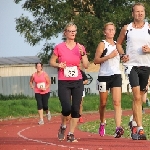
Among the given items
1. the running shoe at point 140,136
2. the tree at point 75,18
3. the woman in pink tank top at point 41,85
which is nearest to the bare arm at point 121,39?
the running shoe at point 140,136

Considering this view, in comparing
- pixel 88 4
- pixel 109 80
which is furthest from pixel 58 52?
pixel 88 4

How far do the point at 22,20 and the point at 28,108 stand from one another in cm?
2406

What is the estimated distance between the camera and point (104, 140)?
1306 cm

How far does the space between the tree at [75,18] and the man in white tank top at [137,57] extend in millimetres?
42421

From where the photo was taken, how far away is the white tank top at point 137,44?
12.1 m

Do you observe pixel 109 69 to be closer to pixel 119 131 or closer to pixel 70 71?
pixel 70 71

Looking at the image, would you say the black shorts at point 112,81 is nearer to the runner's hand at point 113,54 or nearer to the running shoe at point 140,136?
the runner's hand at point 113,54

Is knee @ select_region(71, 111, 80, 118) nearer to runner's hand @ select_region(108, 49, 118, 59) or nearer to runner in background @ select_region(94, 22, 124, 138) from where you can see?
runner in background @ select_region(94, 22, 124, 138)

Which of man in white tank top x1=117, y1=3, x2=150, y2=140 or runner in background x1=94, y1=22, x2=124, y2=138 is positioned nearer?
man in white tank top x1=117, y1=3, x2=150, y2=140

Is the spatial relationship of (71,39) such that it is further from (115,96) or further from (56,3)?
(56,3)

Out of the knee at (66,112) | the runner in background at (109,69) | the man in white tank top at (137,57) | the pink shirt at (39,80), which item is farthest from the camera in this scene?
the pink shirt at (39,80)

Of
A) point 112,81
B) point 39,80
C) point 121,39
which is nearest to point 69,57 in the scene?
point 121,39

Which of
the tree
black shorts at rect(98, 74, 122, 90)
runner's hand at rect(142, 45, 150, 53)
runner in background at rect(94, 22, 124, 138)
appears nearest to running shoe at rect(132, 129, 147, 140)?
runner in background at rect(94, 22, 124, 138)

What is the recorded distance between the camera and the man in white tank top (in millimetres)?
12039
